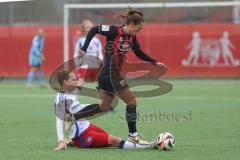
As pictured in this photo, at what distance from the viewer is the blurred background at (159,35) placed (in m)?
28.9

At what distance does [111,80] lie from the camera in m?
10.0

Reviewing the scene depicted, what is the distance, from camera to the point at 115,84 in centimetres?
1001

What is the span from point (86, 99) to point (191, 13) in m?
13.6

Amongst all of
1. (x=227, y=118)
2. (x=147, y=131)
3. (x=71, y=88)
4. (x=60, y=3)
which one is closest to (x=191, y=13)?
(x=60, y=3)

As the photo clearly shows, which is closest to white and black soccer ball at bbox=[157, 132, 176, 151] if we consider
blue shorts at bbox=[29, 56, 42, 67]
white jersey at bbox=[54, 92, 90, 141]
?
white jersey at bbox=[54, 92, 90, 141]

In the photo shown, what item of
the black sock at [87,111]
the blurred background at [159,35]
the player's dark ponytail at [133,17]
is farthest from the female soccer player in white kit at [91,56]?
the blurred background at [159,35]

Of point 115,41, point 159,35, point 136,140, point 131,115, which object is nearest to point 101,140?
point 136,140

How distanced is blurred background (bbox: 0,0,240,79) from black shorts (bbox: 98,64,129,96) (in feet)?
58.7

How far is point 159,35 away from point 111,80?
782 inches

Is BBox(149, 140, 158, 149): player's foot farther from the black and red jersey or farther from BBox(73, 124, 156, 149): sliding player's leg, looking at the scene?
the black and red jersey

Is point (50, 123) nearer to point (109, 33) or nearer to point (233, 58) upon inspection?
point (109, 33)

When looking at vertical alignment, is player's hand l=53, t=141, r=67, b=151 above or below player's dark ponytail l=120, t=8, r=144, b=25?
below

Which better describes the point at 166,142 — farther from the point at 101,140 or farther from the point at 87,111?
the point at 87,111

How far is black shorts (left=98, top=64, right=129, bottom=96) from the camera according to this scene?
10008 mm
